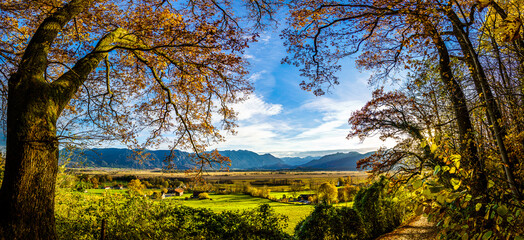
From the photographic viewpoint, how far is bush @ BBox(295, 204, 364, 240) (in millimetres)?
6602

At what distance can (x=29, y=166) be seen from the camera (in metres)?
3.76

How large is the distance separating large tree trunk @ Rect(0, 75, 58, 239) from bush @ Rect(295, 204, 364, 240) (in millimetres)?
5529

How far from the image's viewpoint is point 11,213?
3.51m

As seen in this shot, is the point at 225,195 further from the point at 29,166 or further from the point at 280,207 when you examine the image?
the point at 29,166

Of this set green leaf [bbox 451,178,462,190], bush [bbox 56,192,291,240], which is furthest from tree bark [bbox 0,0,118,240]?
green leaf [bbox 451,178,462,190]

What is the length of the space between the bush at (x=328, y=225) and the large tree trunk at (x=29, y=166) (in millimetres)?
5529

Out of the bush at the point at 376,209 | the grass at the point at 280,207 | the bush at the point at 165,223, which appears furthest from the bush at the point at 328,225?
the grass at the point at 280,207

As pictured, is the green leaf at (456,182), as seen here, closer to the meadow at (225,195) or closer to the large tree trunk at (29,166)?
the meadow at (225,195)

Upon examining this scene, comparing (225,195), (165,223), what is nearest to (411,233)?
(165,223)

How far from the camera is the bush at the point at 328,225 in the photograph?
660 cm

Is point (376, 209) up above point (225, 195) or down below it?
above

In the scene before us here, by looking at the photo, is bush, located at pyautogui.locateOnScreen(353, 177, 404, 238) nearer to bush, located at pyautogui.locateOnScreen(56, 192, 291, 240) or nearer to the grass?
the grass

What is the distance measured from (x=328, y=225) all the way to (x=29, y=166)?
6.79m

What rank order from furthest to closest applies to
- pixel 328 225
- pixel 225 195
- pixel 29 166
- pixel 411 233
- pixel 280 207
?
pixel 225 195, pixel 280 207, pixel 411 233, pixel 328 225, pixel 29 166
